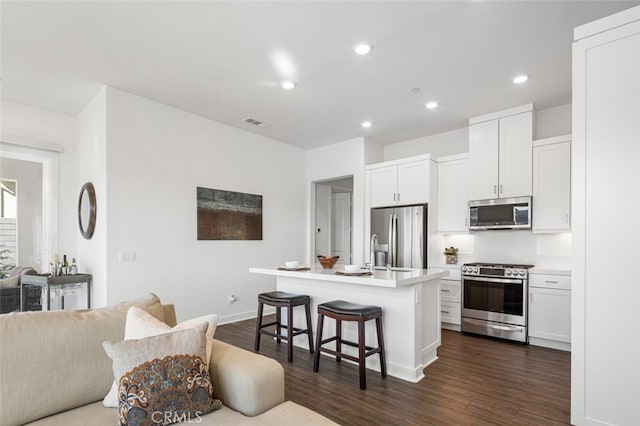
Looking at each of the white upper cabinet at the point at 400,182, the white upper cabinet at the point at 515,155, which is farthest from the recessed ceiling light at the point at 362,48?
the white upper cabinet at the point at 515,155

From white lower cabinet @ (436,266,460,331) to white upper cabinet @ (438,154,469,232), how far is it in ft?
2.09

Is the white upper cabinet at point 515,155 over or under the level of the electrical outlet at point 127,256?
over

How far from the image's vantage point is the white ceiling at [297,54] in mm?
2469

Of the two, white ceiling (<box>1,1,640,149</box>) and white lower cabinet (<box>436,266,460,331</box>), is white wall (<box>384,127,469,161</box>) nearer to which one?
white ceiling (<box>1,1,640,149</box>)

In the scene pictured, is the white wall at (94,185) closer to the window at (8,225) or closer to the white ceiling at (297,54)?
the white ceiling at (297,54)

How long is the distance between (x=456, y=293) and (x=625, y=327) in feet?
8.47

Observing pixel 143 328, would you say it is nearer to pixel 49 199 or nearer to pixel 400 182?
pixel 49 199

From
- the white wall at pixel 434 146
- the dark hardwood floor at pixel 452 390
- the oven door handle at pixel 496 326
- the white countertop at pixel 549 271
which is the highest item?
the white wall at pixel 434 146

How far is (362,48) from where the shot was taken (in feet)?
9.59

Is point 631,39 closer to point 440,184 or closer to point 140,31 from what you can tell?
point 440,184

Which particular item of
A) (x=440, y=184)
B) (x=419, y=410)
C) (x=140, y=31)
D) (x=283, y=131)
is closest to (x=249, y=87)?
(x=140, y=31)

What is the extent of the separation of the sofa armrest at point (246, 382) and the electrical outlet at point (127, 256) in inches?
105

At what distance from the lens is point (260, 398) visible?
1.51 meters

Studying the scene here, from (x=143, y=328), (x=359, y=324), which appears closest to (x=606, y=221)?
(x=359, y=324)
